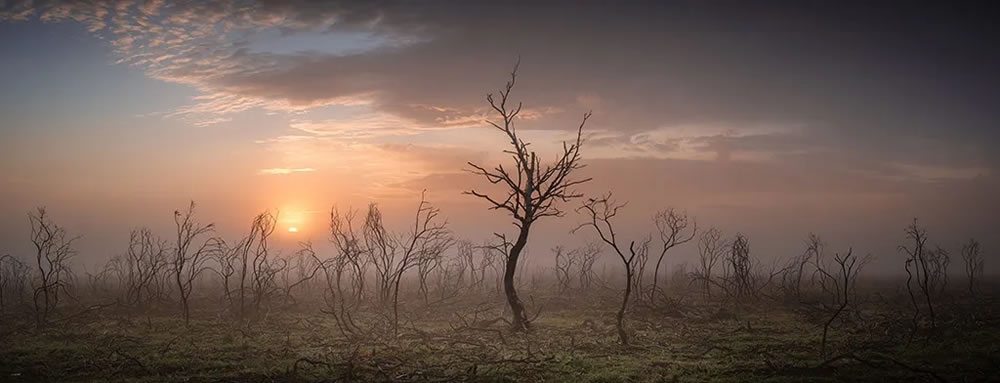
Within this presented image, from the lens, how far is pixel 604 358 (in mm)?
16344

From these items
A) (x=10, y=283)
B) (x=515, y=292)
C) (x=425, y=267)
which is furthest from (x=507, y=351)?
(x=10, y=283)

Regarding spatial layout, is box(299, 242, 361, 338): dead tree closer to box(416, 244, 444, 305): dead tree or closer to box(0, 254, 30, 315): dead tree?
box(416, 244, 444, 305): dead tree

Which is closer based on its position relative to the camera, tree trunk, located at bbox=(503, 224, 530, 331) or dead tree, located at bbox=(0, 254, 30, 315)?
tree trunk, located at bbox=(503, 224, 530, 331)

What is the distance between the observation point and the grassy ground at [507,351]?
14039 millimetres

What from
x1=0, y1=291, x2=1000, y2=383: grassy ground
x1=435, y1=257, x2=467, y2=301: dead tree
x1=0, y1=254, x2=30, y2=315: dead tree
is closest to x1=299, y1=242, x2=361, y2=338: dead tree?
x1=0, y1=291, x2=1000, y2=383: grassy ground

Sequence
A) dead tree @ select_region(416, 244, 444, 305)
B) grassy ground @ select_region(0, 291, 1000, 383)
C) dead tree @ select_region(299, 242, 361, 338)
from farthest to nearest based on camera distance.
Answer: dead tree @ select_region(416, 244, 444, 305)
dead tree @ select_region(299, 242, 361, 338)
grassy ground @ select_region(0, 291, 1000, 383)

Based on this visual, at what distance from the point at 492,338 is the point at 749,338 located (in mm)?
9336

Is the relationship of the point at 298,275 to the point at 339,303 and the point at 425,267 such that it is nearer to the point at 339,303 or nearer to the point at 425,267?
the point at 339,303

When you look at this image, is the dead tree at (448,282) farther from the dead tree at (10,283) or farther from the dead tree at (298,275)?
the dead tree at (10,283)

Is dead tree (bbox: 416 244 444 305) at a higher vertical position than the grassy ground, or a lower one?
higher

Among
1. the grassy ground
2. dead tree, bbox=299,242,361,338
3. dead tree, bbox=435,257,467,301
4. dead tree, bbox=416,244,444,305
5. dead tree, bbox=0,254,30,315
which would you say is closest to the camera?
→ the grassy ground

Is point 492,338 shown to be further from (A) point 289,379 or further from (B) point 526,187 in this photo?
(A) point 289,379

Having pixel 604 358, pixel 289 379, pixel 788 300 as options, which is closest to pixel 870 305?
pixel 788 300

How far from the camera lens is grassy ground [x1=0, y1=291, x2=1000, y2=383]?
46.1 feet
